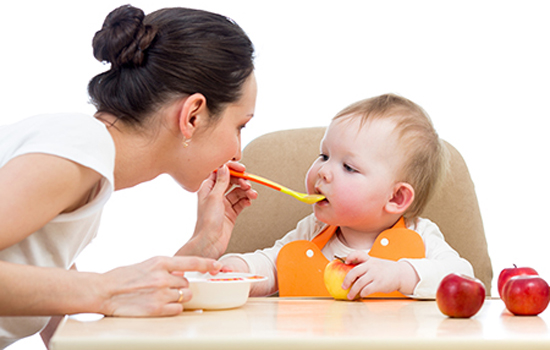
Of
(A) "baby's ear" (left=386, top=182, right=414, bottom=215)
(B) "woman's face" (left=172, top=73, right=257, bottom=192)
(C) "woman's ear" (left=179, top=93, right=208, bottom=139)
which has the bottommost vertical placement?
(A) "baby's ear" (left=386, top=182, right=414, bottom=215)

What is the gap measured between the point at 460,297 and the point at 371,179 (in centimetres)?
59

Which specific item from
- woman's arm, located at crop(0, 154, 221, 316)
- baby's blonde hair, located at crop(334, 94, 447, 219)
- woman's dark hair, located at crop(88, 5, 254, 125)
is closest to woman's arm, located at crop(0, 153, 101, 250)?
woman's arm, located at crop(0, 154, 221, 316)

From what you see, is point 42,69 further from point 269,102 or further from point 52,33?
point 269,102

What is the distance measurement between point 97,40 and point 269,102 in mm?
1371

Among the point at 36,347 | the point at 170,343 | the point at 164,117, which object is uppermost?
the point at 164,117

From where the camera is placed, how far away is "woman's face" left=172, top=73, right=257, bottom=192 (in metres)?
1.24

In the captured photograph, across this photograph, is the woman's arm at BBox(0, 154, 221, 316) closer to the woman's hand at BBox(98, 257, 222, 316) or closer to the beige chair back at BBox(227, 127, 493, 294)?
the woman's hand at BBox(98, 257, 222, 316)

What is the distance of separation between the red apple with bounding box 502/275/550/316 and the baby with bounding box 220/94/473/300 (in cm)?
42

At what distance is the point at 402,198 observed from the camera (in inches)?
58.2

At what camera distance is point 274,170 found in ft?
5.72

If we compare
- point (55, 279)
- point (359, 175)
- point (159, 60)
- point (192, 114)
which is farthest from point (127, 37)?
point (359, 175)

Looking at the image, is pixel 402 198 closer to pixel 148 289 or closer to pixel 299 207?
pixel 299 207

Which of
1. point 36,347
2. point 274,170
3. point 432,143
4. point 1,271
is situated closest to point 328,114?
point 274,170

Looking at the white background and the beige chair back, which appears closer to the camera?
the beige chair back
